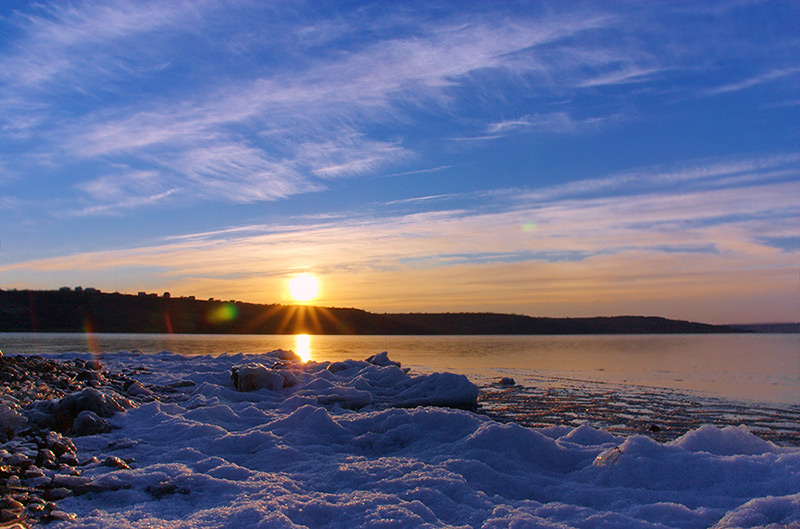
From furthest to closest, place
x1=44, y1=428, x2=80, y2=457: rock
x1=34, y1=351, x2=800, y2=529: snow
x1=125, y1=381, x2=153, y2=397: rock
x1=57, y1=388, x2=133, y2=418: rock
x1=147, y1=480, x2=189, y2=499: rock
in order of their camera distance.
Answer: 1. x1=125, y1=381, x2=153, y2=397: rock
2. x1=57, y1=388, x2=133, y2=418: rock
3. x1=44, y1=428, x2=80, y2=457: rock
4. x1=147, y1=480, x2=189, y2=499: rock
5. x1=34, y1=351, x2=800, y2=529: snow

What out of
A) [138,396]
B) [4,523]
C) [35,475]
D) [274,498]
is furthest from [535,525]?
[138,396]

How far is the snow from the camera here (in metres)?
6.10

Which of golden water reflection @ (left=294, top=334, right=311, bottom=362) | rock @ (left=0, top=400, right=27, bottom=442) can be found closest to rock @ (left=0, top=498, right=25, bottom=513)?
rock @ (left=0, top=400, right=27, bottom=442)

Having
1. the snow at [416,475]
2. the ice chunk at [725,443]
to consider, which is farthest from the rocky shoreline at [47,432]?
the ice chunk at [725,443]

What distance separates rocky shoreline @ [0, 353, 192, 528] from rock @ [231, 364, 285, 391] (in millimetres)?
1959

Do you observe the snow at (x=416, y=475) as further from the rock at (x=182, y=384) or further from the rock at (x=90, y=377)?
the rock at (x=182, y=384)

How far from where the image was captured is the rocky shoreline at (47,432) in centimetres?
618

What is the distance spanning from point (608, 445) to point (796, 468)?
104 inches

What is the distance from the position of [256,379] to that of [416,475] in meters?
11.1

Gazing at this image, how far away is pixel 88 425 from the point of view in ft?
33.1

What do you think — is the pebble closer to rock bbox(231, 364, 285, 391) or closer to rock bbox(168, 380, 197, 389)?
rock bbox(231, 364, 285, 391)

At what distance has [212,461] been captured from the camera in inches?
320

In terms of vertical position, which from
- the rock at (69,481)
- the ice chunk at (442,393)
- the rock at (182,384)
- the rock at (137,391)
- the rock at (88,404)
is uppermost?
the rock at (88,404)

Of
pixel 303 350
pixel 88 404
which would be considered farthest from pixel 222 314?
pixel 88 404
